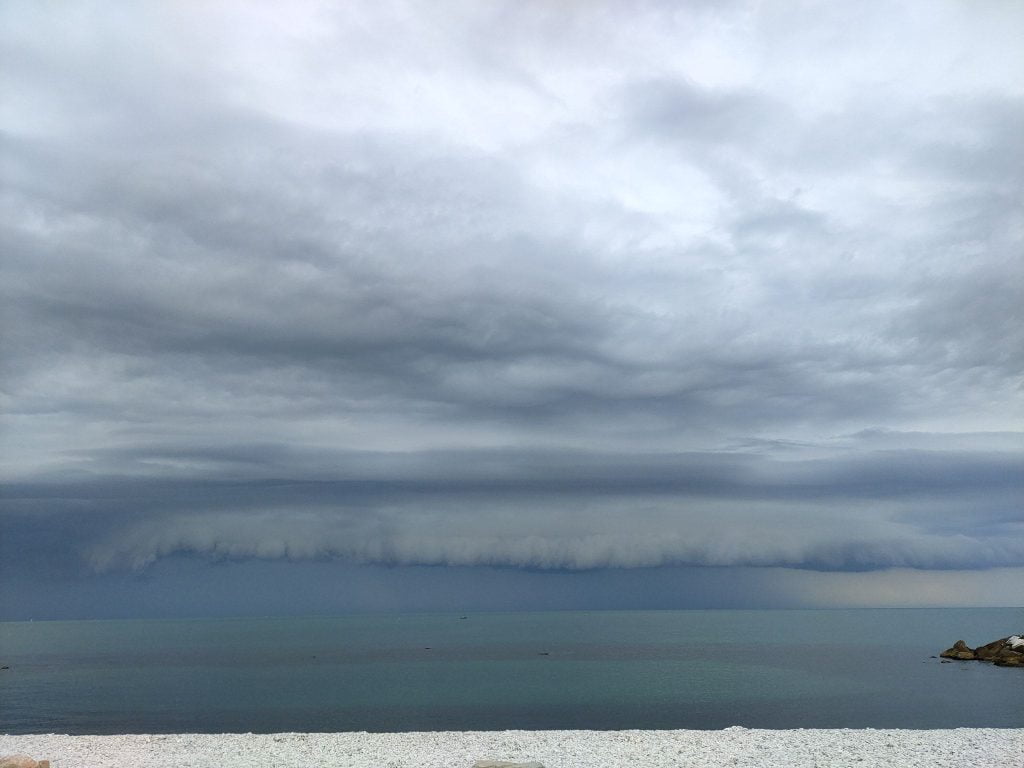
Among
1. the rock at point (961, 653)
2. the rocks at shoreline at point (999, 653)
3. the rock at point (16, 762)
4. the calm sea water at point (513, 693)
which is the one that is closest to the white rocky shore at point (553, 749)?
the rock at point (16, 762)

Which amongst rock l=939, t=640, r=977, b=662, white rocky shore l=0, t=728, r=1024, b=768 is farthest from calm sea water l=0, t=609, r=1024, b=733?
white rocky shore l=0, t=728, r=1024, b=768

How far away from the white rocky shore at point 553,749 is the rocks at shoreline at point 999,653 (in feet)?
155

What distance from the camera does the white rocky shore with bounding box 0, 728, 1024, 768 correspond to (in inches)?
991

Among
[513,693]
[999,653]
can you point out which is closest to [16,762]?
[513,693]

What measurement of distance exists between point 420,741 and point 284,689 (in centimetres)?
2982

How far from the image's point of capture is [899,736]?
1133 inches

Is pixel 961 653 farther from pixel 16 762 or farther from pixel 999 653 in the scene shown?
pixel 16 762

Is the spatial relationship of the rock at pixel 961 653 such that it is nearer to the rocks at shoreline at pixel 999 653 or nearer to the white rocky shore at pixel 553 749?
the rocks at shoreline at pixel 999 653

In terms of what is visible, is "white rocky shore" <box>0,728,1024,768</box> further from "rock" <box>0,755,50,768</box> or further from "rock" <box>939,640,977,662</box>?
"rock" <box>939,640,977,662</box>

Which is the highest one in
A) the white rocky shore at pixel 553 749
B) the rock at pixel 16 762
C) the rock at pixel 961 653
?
the rock at pixel 16 762

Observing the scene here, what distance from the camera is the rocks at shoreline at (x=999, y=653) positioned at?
6975 cm

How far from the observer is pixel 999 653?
72438 mm

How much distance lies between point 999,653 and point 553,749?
62.0 meters

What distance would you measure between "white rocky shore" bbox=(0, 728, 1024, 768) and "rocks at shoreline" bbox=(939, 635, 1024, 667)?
4710 centimetres
